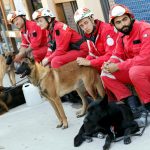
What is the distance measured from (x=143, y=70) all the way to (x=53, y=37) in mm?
2386

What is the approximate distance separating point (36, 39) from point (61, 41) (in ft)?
5.22

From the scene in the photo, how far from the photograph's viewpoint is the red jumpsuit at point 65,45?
6863 millimetres

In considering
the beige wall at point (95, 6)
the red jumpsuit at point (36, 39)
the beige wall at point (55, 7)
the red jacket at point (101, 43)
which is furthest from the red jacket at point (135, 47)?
the beige wall at point (55, 7)

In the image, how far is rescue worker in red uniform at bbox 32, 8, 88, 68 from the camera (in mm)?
6871

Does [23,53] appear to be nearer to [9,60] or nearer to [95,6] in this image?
[9,60]

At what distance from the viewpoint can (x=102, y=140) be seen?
5.15 m

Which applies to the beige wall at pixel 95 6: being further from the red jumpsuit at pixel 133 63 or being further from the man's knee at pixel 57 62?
the red jumpsuit at pixel 133 63

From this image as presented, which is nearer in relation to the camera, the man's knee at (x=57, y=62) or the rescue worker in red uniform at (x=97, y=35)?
the rescue worker in red uniform at (x=97, y=35)

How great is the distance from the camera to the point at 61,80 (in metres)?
6.24

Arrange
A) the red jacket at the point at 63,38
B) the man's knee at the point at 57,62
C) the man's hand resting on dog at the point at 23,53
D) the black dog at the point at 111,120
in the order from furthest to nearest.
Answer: the man's hand resting on dog at the point at 23,53, the man's knee at the point at 57,62, the red jacket at the point at 63,38, the black dog at the point at 111,120

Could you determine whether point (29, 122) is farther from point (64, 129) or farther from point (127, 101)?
point (127, 101)

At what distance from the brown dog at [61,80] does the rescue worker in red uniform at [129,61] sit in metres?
0.63

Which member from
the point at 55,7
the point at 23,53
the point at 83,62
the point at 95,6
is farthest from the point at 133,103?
the point at 55,7

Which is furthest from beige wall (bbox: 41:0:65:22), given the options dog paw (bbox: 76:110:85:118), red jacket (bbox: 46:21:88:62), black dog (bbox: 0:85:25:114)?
dog paw (bbox: 76:110:85:118)
